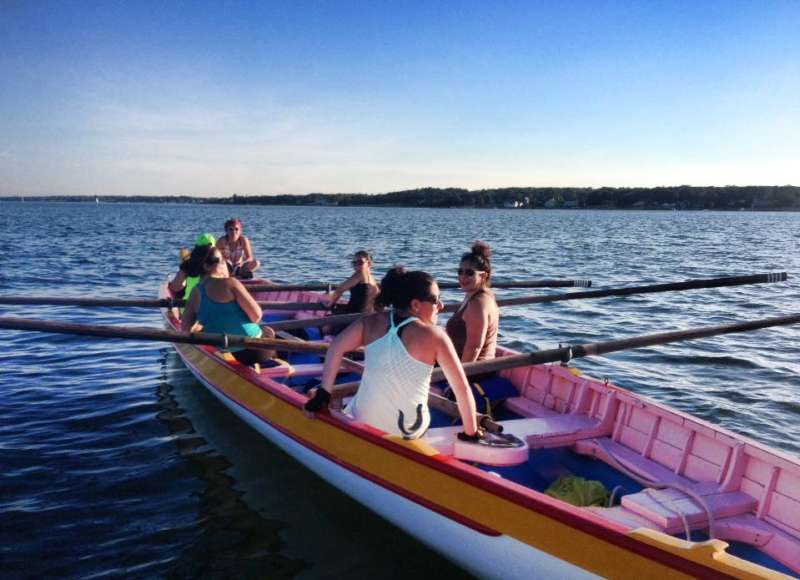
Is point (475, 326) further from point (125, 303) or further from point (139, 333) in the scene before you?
point (125, 303)

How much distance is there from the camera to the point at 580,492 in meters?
5.22

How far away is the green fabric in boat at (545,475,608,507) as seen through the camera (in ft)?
17.0

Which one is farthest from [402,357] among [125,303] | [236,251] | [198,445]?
[236,251]

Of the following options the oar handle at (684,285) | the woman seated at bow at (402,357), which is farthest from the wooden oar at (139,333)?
the oar handle at (684,285)

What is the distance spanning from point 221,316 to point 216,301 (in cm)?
19

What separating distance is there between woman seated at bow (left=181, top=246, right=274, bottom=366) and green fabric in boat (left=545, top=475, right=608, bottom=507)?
148 inches

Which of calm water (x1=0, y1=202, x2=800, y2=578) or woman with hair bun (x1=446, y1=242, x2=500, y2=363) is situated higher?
woman with hair bun (x1=446, y1=242, x2=500, y2=363)

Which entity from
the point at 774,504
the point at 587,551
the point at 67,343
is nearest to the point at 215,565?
the point at 587,551

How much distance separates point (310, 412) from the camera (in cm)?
579

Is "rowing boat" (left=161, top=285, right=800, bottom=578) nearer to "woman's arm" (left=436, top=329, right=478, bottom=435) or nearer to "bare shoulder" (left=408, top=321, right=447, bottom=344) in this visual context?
"woman's arm" (left=436, top=329, right=478, bottom=435)

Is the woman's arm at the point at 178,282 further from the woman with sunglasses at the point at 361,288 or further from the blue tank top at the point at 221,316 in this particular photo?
the blue tank top at the point at 221,316

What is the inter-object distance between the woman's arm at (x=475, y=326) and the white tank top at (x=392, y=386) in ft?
4.85

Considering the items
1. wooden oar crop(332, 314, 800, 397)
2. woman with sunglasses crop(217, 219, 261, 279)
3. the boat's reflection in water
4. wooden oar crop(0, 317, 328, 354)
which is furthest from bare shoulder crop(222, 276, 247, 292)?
woman with sunglasses crop(217, 219, 261, 279)

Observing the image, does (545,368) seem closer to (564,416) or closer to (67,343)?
(564,416)
